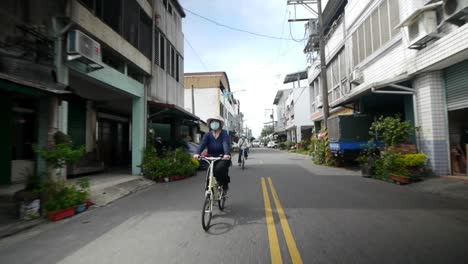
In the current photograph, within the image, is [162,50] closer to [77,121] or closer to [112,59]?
[112,59]

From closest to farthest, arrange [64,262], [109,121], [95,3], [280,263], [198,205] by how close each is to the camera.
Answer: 1. [280,263]
2. [64,262]
3. [198,205]
4. [95,3]
5. [109,121]

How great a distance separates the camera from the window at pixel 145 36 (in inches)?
504

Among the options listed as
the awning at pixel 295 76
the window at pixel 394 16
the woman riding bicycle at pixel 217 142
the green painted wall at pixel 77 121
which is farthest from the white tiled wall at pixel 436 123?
the awning at pixel 295 76

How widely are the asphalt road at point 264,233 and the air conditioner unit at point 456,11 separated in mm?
5559

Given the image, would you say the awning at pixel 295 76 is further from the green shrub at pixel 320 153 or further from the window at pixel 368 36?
the window at pixel 368 36

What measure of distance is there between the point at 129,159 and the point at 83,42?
12.4 m

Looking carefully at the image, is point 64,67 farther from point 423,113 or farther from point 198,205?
point 423,113

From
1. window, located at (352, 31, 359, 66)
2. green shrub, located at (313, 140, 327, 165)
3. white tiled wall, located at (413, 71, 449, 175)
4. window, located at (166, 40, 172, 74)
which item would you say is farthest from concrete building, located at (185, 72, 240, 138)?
white tiled wall, located at (413, 71, 449, 175)

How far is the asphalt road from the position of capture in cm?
356

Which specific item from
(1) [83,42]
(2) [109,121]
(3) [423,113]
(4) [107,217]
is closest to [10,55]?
(1) [83,42]

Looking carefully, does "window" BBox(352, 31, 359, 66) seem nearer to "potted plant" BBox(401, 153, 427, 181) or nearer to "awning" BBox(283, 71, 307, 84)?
"potted plant" BBox(401, 153, 427, 181)

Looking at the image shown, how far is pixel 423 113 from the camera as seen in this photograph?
1011 centimetres

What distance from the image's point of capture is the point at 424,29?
9.34 metres

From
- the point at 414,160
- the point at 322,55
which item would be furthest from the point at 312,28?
the point at 414,160
